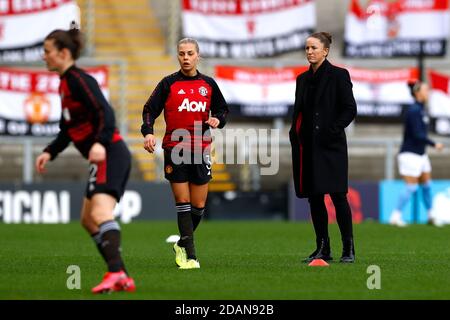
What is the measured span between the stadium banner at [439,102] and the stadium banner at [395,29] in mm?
1437

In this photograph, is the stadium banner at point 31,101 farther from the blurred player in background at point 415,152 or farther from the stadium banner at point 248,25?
the blurred player in background at point 415,152

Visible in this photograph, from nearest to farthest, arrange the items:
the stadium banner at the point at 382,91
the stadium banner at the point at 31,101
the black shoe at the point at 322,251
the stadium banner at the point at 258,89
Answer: the black shoe at the point at 322,251, the stadium banner at the point at 31,101, the stadium banner at the point at 258,89, the stadium banner at the point at 382,91

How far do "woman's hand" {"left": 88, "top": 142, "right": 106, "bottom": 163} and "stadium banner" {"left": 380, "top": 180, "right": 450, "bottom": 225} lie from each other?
13.0m

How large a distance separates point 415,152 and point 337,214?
7874mm

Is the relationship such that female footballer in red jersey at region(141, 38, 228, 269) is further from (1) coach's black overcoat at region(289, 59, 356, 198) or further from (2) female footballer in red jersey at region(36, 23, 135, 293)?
(2) female footballer in red jersey at region(36, 23, 135, 293)

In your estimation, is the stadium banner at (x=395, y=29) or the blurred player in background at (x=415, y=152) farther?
the stadium banner at (x=395, y=29)

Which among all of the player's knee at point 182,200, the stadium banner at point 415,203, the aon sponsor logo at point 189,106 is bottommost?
the stadium banner at point 415,203

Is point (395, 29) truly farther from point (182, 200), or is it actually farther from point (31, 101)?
point (182, 200)

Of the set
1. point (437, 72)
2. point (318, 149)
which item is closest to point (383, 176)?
point (437, 72)

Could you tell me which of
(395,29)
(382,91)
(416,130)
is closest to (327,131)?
(416,130)

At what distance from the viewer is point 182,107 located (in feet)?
35.7

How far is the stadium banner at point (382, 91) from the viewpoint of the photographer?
2539 centimetres

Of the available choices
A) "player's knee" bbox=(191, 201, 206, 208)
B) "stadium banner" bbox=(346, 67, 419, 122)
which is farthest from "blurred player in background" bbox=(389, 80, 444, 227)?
"player's knee" bbox=(191, 201, 206, 208)

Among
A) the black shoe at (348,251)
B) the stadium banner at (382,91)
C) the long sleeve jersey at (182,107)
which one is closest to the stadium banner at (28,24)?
the stadium banner at (382,91)
